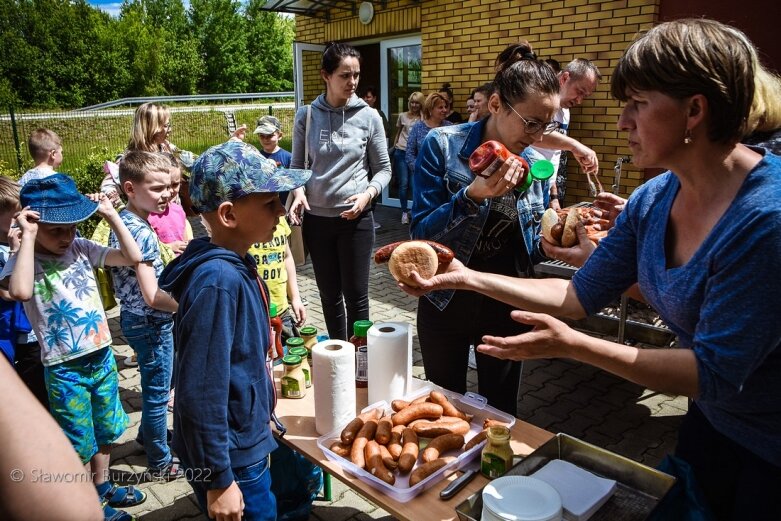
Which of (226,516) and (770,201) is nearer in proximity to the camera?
(770,201)

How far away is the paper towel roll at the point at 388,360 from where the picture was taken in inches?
85.4

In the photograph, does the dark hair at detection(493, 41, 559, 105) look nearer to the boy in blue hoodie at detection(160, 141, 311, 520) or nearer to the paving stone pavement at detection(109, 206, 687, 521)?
the boy in blue hoodie at detection(160, 141, 311, 520)

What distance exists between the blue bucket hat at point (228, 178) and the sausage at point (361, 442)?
928mm

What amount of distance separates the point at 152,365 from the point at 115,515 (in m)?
0.79

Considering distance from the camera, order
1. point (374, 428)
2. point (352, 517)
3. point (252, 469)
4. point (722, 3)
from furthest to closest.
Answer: point (722, 3) → point (352, 517) → point (374, 428) → point (252, 469)

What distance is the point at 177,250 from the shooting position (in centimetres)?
360

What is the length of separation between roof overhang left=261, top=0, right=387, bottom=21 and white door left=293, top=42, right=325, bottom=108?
28.9 inches

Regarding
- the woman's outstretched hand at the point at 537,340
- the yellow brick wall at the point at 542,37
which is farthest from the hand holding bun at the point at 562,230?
the yellow brick wall at the point at 542,37

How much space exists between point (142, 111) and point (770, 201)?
4525 mm

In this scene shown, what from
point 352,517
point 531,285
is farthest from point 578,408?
point 531,285

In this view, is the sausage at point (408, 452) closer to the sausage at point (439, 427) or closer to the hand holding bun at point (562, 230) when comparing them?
the sausage at point (439, 427)

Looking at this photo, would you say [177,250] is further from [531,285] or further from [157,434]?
[531,285]

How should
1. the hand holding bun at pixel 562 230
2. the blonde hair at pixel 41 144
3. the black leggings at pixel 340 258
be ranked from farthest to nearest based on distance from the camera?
1. the blonde hair at pixel 41 144
2. the black leggings at pixel 340 258
3. the hand holding bun at pixel 562 230

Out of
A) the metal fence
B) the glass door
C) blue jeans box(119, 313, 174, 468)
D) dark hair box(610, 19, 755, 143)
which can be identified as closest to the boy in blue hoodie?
dark hair box(610, 19, 755, 143)
